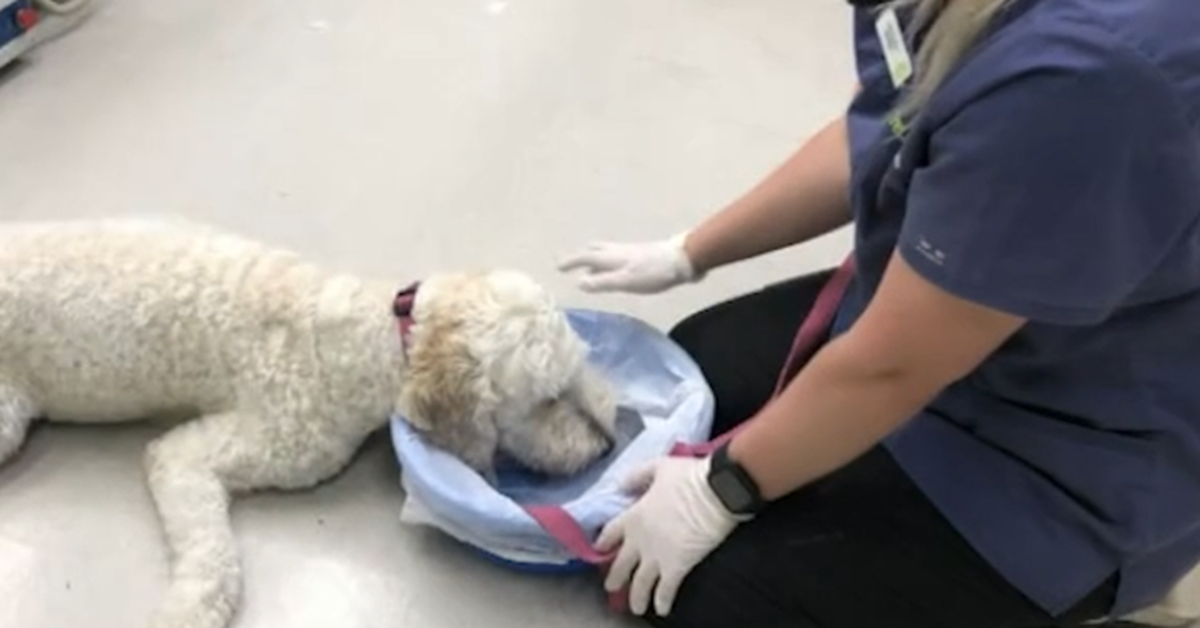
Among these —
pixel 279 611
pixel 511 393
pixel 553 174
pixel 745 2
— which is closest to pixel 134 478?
pixel 279 611

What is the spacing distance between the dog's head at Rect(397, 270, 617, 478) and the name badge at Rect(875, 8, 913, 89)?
47 cm

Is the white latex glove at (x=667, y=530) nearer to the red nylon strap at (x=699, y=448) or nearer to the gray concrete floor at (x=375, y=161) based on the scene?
the red nylon strap at (x=699, y=448)

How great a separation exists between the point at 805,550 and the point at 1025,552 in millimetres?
197

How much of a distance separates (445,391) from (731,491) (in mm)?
316

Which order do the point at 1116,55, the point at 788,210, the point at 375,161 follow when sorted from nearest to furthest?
the point at 1116,55
the point at 788,210
the point at 375,161

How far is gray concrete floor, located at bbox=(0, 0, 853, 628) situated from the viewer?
1596mm

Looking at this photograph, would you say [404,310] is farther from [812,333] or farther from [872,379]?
[872,379]

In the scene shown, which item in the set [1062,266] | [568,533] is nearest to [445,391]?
[568,533]

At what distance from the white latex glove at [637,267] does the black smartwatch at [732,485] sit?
0.36m

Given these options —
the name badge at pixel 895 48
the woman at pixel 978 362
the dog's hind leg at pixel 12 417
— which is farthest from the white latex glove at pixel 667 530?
the dog's hind leg at pixel 12 417

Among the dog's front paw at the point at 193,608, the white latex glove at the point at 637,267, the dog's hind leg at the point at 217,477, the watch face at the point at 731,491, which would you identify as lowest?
the dog's front paw at the point at 193,608

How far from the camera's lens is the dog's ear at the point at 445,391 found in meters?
1.49

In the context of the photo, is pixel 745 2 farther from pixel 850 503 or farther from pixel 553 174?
pixel 850 503

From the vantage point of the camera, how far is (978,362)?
116 cm
